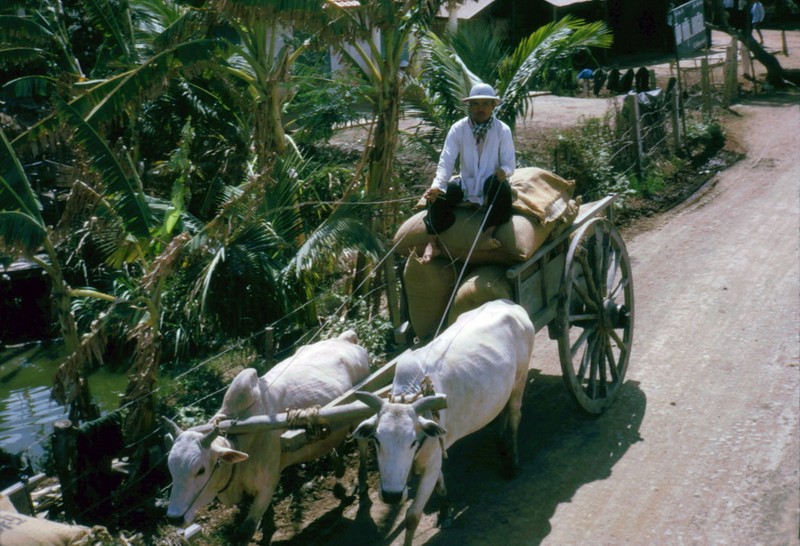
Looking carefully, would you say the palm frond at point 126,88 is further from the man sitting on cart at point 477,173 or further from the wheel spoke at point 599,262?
the wheel spoke at point 599,262

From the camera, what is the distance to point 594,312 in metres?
7.71

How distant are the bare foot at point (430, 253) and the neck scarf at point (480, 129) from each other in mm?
955

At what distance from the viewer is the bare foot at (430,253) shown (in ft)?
22.8

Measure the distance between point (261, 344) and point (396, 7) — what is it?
3.80 m

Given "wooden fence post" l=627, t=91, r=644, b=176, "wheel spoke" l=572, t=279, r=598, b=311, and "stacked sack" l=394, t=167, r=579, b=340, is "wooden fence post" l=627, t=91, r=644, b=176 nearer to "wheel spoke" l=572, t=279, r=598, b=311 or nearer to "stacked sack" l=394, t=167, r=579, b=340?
"wheel spoke" l=572, t=279, r=598, b=311

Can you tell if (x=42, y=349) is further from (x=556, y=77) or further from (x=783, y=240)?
(x=556, y=77)

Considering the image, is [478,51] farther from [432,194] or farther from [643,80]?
[643,80]

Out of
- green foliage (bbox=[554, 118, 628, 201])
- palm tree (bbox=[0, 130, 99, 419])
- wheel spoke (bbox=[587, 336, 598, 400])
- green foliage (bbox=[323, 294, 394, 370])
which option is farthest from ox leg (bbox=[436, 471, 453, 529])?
green foliage (bbox=[554, 118, 628, 201])

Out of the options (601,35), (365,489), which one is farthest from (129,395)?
(601,35)

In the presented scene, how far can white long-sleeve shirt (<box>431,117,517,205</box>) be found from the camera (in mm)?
7172

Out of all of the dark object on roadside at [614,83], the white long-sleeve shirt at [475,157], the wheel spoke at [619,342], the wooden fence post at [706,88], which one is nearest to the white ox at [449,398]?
the white long-sleeve shirt at [475,157]

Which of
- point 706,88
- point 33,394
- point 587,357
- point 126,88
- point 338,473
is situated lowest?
point 33,394

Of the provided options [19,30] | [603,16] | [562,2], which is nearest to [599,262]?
[19,30]

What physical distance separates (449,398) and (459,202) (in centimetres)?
179
